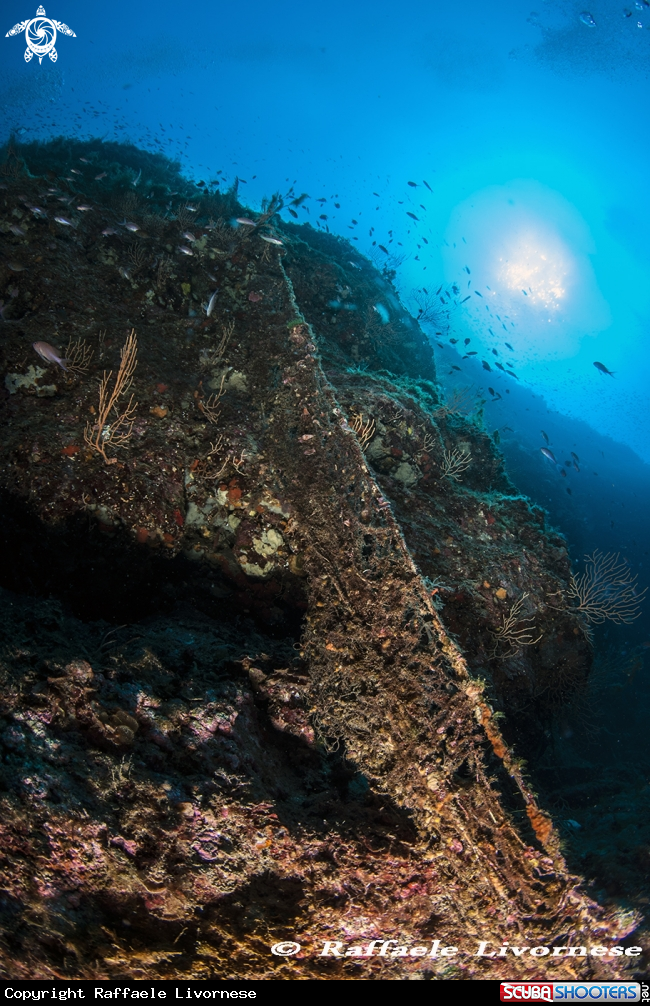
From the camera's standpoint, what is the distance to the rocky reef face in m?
2.57

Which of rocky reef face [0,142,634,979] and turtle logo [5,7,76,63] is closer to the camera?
rocky reef face [0,142,634,979]

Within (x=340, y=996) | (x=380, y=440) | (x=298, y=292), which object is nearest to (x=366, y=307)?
(x=298, y=292)

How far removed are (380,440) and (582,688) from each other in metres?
4.68

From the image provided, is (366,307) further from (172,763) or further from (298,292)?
(172,763)

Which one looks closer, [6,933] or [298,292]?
[6,933]

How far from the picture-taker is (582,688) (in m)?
5.86

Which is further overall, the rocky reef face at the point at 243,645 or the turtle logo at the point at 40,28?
the turtle logo at the point at 40,28

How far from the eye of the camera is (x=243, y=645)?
448 centimetres

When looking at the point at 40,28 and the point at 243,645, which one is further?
the point at 40,28

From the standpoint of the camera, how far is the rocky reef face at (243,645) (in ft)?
8.43

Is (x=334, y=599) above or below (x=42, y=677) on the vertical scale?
above

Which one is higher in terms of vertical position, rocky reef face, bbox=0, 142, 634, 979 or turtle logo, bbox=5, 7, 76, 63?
turtle logo, bbox=5, 7, 76, 63

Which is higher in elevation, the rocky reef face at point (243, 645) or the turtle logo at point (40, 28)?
the turtle logo at point (40, 28)

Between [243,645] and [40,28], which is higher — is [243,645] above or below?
below
